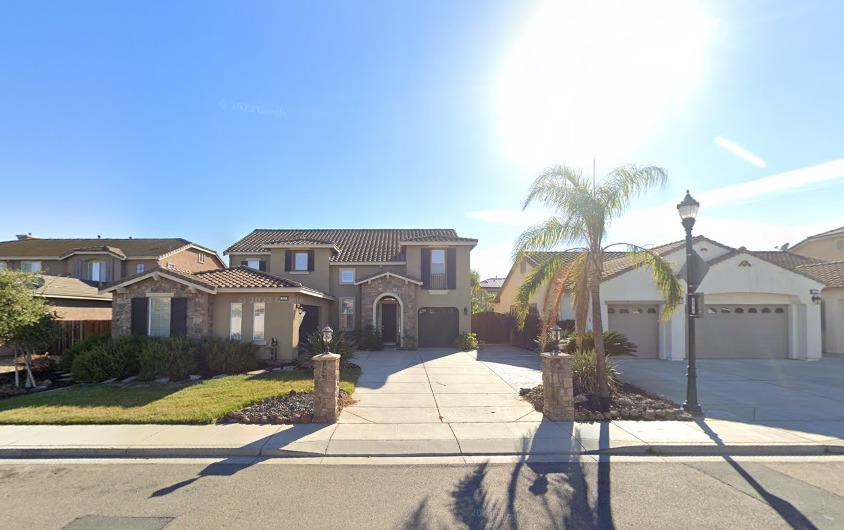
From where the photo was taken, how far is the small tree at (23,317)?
10914 mm

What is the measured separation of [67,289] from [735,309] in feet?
101

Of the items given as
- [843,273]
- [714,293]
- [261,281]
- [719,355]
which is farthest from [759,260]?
[261,281]

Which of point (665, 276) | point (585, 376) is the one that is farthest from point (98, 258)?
point (665, 276)

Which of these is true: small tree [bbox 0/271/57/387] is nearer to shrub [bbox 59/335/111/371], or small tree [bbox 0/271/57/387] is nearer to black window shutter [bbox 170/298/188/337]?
shrub [bbox 59/335/111/371]

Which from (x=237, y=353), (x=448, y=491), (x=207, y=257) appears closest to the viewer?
(x=448, y=491)

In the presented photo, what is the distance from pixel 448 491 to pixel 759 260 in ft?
57.8

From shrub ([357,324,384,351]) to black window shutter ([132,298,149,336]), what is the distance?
28.8 feet

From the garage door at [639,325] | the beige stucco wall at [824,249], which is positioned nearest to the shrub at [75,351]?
the garage door at [639,325]

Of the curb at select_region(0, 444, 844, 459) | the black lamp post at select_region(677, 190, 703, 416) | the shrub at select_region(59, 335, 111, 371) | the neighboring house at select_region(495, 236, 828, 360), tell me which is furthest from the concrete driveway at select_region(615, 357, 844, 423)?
the shrub at select_region(59, 335, 111, 371)

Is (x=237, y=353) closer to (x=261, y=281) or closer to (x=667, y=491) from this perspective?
(x=261, y=281)

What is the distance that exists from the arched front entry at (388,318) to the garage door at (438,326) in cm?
133

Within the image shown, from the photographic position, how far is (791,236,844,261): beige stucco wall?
25.4m

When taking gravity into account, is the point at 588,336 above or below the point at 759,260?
below

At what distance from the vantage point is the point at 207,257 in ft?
111
